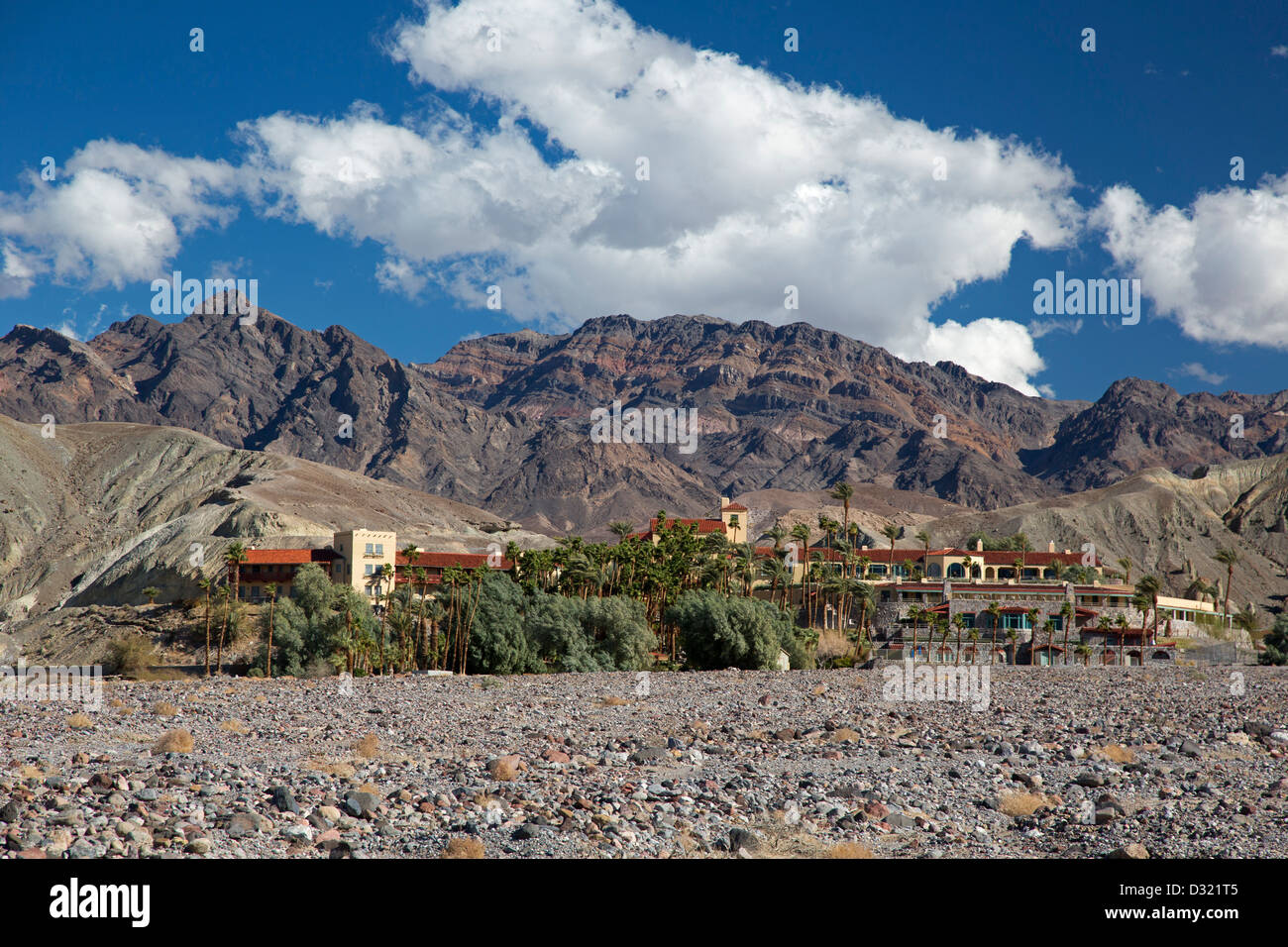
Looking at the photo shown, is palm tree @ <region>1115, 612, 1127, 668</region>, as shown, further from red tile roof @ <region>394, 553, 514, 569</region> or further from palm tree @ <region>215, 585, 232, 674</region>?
palm tree @ <region>215, 585, 232, 674</region>

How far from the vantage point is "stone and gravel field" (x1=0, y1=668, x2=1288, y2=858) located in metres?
12.3

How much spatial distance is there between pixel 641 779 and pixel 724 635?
35.3 m

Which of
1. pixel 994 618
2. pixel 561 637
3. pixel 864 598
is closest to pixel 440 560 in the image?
pixel 864 598

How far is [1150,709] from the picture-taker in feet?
89.9

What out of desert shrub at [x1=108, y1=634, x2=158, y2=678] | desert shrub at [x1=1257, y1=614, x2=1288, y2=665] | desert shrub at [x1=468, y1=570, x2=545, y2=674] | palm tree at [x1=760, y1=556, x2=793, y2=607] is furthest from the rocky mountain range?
desert shrub at [x1=1257, y1=614, x2=1288, y2=665]

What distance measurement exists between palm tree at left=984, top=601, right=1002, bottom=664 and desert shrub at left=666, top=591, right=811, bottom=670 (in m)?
21.7

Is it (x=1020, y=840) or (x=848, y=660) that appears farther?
(x=848, y=660)

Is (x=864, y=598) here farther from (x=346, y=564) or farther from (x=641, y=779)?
(x=641, y=779)

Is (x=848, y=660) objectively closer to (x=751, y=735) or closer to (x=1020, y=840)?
(x=751, y=735)

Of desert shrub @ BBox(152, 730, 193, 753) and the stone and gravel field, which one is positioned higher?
desert shrub @ BBox(152, 730, 193, 753)

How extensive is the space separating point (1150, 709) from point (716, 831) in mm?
18838

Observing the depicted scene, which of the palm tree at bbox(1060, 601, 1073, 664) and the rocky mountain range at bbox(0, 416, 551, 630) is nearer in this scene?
the palm tree at bbox(1060, 601, 1073, 664)

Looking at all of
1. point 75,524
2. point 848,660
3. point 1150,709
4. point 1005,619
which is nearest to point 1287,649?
point 1005,619

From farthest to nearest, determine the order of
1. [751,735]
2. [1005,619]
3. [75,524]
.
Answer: [75,524], [1005,619], [751,735]
